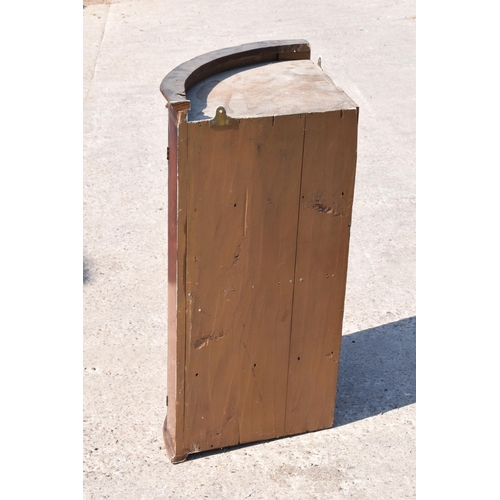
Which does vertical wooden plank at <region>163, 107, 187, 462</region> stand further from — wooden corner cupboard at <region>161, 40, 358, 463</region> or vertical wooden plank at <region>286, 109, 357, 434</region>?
vertical wooden plank at <region>286, 109, 357, 434</region>

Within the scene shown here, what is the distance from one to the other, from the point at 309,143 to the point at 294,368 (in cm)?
103

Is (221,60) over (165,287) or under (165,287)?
over

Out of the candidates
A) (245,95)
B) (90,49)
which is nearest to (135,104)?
(90,49)

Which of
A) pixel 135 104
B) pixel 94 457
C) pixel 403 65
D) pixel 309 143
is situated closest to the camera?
pixel 309 143

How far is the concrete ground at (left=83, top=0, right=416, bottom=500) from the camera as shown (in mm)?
3488

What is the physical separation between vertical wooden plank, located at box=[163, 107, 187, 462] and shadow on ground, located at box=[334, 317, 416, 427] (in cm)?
79

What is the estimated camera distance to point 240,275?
3.21m

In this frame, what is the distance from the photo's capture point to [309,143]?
304 cm

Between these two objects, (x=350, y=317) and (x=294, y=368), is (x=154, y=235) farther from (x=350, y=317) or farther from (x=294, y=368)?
(x=294, y=368)

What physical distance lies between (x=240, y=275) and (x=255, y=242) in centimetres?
15

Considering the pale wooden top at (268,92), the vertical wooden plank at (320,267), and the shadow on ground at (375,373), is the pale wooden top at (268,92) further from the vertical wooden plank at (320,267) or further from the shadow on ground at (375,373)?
the shadow on ground at (375,373)

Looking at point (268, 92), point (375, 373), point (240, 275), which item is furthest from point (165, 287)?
point (268, 92)

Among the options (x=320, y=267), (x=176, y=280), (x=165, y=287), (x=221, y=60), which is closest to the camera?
(x=176, y=280)

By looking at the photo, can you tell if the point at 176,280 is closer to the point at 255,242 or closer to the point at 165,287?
the point at 255,242
